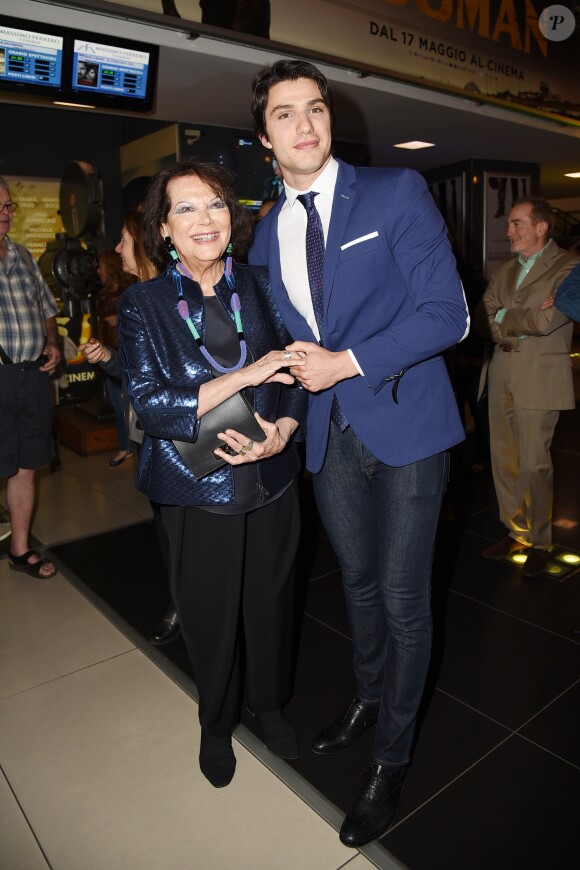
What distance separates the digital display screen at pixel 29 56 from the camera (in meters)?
3.54

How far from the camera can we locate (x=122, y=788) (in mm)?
1938

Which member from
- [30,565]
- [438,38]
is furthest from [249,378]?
[438,38]

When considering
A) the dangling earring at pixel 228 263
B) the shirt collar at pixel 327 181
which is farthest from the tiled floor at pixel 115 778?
the shirt collar at pixel 327 181

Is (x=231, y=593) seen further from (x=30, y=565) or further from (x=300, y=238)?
(x=30, y=565)

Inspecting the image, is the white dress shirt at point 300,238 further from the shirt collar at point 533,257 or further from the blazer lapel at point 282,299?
the shirt collar at point 533,257

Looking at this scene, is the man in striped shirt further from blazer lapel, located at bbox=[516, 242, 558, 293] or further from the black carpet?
blazer lapel, located at bbox=[516, 242, 558, 293]

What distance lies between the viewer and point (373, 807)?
1732 millimetres

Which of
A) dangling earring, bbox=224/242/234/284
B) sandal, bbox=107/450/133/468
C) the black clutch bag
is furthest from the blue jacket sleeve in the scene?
sandal, bbox=107/450/133/468

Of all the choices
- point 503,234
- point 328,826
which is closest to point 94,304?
point 328,826

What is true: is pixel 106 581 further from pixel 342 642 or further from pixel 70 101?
pixel 70 101

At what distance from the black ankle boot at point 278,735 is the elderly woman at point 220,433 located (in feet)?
0.37

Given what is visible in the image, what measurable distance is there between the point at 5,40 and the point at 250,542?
3.33 metres

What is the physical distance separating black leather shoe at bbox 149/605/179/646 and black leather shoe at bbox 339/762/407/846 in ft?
3.85

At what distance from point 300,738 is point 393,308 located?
1.44 meters
